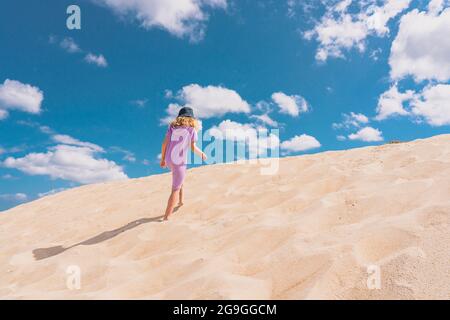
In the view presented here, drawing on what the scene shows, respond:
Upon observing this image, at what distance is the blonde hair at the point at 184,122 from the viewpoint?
4.60 meters

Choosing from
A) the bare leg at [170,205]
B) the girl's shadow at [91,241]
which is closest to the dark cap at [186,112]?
the bare leg at [170,205]

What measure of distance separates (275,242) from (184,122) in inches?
94.5

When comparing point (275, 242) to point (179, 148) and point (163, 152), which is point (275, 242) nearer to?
point (179, 148)

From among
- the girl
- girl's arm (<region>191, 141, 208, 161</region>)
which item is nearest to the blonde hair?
the girl

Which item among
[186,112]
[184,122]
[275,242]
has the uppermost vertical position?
[186,112]

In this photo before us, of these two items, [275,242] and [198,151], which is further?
[198,151]

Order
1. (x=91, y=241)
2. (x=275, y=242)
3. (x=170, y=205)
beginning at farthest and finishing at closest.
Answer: (x=170, y=205) < (x=91, y=241) < (x=275, y=242)

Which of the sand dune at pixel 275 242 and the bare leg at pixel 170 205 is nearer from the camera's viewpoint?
the sand dune at pixel 275 242

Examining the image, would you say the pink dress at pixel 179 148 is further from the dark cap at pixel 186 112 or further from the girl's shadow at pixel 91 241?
the girl's shadow at pixel 91 241

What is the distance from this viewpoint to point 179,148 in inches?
180

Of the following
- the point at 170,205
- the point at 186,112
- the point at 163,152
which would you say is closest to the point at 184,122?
the point at 186,112

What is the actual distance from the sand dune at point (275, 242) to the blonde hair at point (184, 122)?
3.38 ft

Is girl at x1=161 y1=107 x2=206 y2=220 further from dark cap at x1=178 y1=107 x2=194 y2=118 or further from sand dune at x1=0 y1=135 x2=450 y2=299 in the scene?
sand dune at x1=0 y1=135 x2=450 y2=299
